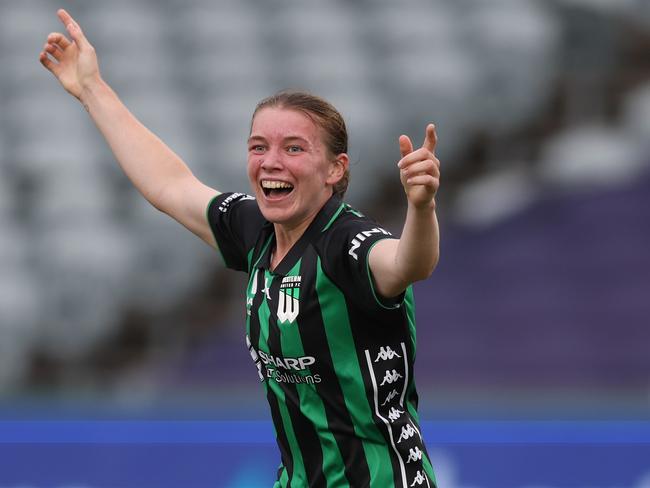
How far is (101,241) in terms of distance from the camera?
347 inches

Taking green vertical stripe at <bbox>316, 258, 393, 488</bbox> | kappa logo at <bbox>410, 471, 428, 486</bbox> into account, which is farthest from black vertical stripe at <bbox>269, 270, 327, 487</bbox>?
kappa logo at <bbox>410, 471, 428, 486</bbox>

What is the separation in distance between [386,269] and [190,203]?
1.03 m

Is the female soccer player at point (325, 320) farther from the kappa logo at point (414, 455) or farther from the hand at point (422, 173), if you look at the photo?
the hand at point (422, 173)

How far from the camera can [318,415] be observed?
3.11 m

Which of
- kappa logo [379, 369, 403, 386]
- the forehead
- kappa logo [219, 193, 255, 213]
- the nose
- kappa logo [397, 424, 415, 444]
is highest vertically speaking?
kappa logo [219, 193, 255, 213]

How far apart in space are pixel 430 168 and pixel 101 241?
6380 mm

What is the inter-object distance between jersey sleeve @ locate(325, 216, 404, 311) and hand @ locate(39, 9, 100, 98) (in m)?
1.23

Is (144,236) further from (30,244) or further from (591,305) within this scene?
(591,305)

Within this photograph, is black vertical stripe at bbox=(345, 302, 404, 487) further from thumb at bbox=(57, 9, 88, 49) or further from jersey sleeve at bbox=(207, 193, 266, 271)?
thumb at bbox=(57, 9, 88, 49)

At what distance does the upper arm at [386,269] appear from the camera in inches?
111

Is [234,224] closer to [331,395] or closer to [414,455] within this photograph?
[331,395]

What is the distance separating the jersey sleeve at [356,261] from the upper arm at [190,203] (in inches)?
26.1

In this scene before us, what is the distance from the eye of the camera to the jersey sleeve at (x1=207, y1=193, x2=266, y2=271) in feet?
11.5

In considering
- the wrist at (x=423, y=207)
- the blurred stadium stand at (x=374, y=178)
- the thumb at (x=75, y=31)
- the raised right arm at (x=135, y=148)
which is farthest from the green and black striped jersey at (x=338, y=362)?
the blurred stadium stand at (x=374, y=178)
